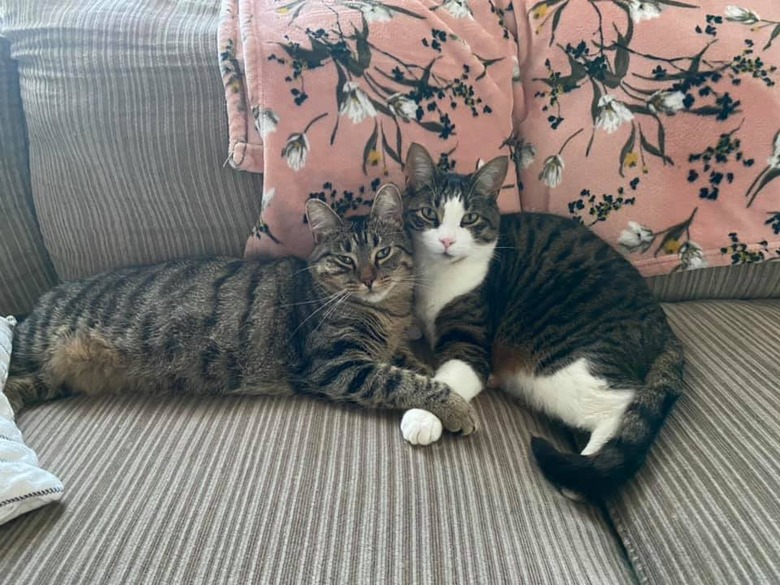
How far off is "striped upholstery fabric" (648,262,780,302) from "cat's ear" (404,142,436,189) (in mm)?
672

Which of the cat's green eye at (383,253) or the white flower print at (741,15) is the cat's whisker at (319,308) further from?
the white flower print at (741,15)

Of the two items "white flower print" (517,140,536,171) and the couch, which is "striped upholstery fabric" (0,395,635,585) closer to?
the couch

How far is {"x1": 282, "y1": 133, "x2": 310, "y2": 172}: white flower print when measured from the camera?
1207 millimetres

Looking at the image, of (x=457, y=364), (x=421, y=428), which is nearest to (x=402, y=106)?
(x=457, y=364)

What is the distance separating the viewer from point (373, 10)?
4.14 feet

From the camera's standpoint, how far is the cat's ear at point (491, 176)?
4.09 ft

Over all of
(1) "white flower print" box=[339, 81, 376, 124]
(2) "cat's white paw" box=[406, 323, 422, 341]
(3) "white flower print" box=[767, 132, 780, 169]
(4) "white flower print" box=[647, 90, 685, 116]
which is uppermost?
(4) "white flower print" box=[647, 90, 685, 116]

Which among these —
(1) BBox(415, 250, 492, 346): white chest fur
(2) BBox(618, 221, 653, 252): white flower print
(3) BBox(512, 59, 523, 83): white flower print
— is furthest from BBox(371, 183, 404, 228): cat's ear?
(2) BBox(618, 221, 653, 252): white flower print

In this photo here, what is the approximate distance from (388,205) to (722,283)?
0.93 m

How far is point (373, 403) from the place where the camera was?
3.57 ft

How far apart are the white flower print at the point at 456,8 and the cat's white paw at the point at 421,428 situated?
1.00 metres

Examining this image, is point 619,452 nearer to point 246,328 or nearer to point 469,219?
point 469,219

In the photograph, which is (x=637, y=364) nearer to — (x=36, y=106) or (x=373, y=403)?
(x=373, y=403)

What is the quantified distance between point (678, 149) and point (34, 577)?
1.56 meters
